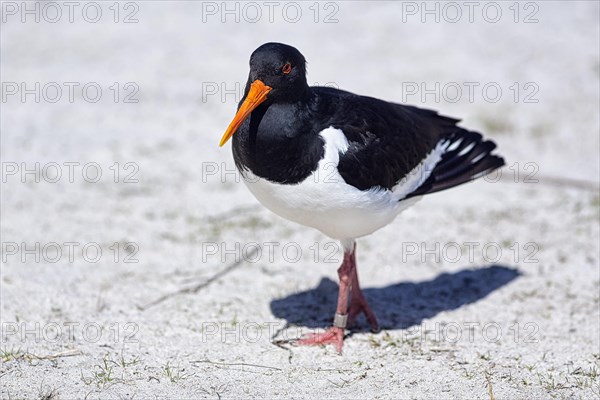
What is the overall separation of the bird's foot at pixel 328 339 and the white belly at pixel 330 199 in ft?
2.34

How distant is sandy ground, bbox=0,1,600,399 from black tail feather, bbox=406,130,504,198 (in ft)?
3.44

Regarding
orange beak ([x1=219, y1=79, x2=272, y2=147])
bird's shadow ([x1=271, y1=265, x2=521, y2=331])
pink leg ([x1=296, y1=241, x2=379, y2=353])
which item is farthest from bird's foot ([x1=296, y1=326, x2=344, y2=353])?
orange beak ([x1=219, y1=79, x2=272, y2=147])

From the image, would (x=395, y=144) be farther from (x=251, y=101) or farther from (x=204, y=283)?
(x=204, y=283)

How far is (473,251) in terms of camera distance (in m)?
7.24

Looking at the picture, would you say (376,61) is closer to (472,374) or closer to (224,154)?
(224,154)

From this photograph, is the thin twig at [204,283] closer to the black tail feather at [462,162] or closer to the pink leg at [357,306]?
the pink leg at [357,306]

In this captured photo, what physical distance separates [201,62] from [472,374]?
6663 mm

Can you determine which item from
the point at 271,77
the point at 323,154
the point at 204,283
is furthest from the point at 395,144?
the point at 204,283

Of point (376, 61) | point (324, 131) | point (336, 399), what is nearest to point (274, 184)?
point (324, 131)

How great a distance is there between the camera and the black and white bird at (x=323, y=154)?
16.4 ft

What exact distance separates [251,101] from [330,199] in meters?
0.79

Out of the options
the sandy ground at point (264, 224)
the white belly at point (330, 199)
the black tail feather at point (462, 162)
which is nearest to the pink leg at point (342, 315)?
the sandy ground at point (264, 224)

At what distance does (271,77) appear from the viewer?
5004 mm

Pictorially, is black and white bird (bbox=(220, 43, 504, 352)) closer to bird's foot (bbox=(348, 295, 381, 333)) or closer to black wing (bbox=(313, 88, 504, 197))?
black wing (bbox=(313, 88, 504, 197))
